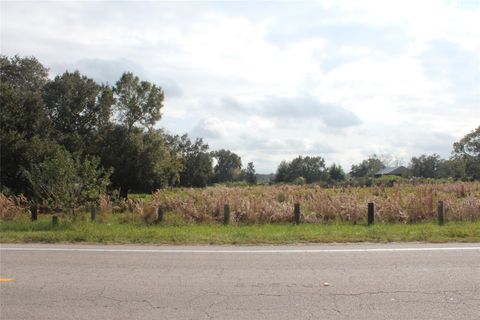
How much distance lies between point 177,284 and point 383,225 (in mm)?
10586

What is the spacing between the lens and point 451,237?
12945 mm

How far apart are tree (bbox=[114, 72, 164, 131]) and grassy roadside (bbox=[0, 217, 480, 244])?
40812 millimetres

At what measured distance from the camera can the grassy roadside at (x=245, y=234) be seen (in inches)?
504

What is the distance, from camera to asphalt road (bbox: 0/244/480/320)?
6164mm

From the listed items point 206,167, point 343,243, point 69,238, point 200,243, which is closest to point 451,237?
point 343,243

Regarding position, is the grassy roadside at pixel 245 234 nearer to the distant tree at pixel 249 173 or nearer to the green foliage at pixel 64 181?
the green foliage at pixel 64 181

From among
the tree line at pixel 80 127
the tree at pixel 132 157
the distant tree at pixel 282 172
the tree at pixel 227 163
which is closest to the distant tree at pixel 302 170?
the distant tree at pixel 282 172

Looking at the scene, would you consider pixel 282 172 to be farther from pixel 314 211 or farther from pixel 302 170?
pixel 314 211

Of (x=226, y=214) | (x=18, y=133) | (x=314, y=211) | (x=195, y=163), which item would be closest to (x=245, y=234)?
(x=226, y=214)

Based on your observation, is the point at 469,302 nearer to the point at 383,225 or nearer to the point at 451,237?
the point at 451,237

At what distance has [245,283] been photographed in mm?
7719

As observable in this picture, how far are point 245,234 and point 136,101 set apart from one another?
45113 millimetres

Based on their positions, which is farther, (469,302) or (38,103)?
(38,103)

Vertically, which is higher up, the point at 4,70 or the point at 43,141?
the point at 4,70
